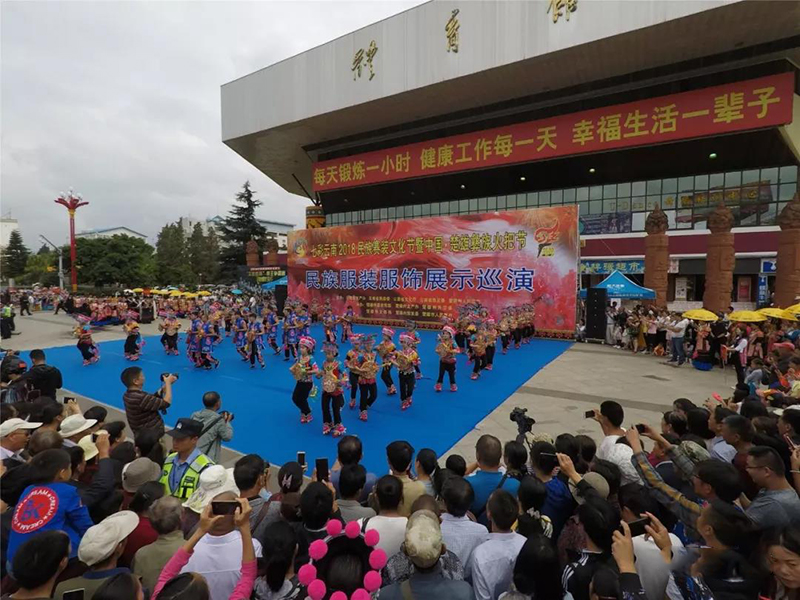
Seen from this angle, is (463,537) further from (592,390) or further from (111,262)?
(111,262)

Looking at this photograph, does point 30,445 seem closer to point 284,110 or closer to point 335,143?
point 284,110

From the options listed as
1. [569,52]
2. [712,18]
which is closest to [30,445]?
[569,52]

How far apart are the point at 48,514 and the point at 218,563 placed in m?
1.22

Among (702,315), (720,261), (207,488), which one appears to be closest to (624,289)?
(720,261)

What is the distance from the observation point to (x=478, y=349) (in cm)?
1105

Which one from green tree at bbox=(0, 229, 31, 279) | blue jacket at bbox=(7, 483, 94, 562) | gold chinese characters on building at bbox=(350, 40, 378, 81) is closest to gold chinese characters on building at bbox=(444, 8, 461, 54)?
gold chinese characters on building at bbox=(350, 40, 378, 81)

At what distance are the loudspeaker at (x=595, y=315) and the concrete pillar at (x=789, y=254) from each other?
6.57 meters

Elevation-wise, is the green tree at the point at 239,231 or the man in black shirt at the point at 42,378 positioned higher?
the green tree at the point at 239,231

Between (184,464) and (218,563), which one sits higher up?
(218,563)

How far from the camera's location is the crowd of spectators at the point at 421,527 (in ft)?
6.48

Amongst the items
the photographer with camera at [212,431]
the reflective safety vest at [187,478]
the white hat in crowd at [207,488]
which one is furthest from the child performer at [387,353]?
the white hat in crowd at [207,488]

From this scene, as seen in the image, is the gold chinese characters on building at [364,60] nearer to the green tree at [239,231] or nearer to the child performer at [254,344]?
the child performer at [254,344]

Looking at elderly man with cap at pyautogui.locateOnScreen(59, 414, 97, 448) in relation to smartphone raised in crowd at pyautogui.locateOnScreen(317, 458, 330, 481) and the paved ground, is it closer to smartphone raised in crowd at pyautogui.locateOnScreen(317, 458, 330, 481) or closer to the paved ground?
the paved ground

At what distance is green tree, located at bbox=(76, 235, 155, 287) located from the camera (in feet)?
143
